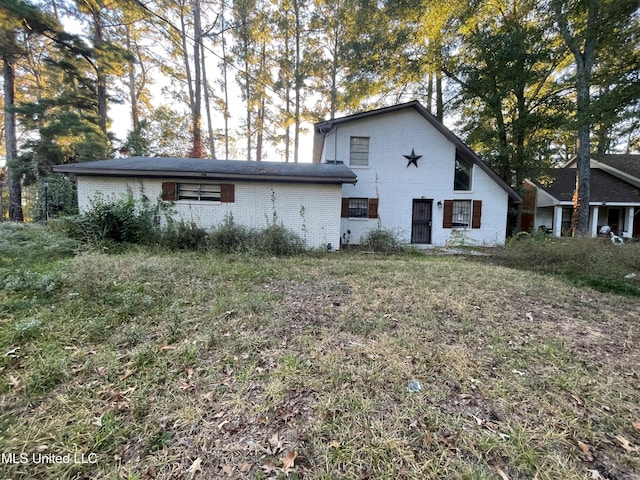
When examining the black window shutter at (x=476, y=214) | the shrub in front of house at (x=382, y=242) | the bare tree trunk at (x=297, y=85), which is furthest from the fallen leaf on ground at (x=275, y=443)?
the bare tree trunk at (x=297, y=85)

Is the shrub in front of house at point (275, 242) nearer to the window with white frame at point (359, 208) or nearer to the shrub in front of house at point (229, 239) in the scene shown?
the shrub in front of house at point (229, 239)

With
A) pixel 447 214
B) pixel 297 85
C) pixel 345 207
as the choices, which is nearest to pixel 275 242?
pixel 345 207

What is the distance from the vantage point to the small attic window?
1222 centimetres

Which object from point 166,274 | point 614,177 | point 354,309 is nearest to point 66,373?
point 166,274

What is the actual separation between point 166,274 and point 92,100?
15.9 meters

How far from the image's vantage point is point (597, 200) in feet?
47.7

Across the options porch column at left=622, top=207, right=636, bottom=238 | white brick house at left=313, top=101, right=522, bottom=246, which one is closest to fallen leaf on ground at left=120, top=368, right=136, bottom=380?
white brick house at left=313, top=101, right=522, bottom=246

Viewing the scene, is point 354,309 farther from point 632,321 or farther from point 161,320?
point 632,321

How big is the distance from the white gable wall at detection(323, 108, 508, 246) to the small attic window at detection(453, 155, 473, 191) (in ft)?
1.08

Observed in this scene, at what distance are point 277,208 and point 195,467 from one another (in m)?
8.32

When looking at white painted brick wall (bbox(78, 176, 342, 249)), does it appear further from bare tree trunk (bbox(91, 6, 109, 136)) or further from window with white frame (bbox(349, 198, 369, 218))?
bare tree trunk (bbox(91, 6, 109, 136))

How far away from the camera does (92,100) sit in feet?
48.7

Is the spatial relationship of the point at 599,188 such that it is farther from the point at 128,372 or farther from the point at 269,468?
the point at 128,372

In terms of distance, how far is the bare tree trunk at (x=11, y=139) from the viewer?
12.8 m
